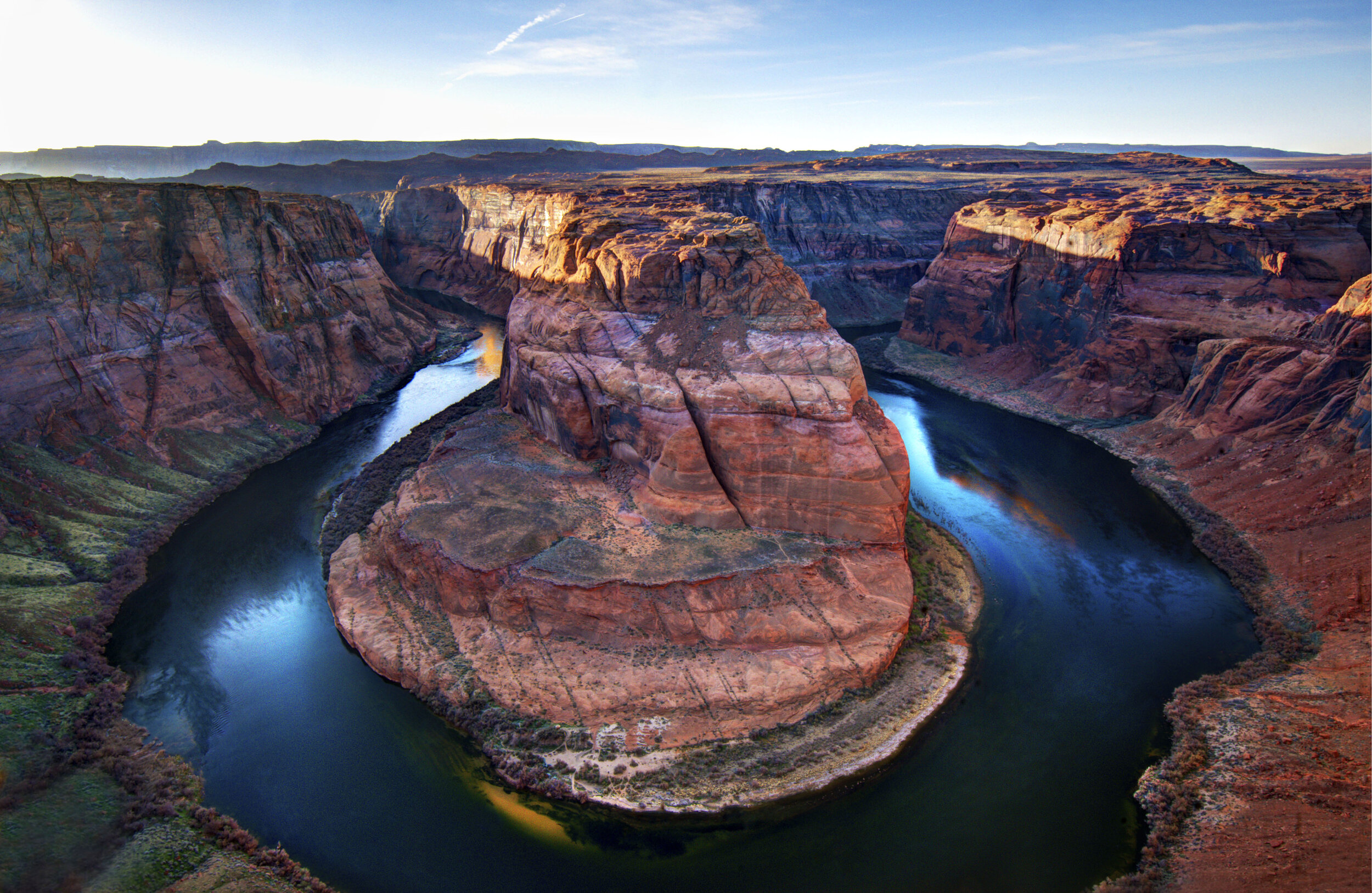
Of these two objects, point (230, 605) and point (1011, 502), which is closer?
point (230, 605)

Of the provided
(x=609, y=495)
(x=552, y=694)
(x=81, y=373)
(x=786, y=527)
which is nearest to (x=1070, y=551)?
(x=786, y=527)

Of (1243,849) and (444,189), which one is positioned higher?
(444,189)

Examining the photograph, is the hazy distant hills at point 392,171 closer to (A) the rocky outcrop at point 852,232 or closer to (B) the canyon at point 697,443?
(A) the rocky outcrop at point 852,232

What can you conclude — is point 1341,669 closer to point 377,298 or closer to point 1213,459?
point 1213,459

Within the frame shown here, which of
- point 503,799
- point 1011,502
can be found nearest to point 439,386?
point 503,799

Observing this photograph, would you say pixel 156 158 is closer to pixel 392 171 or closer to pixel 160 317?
pixel 392 171

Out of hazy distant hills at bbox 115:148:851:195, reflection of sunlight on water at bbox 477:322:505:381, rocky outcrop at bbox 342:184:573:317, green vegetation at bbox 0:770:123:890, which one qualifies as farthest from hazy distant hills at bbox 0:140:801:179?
green vegetation at bbox 0:770:123:890
